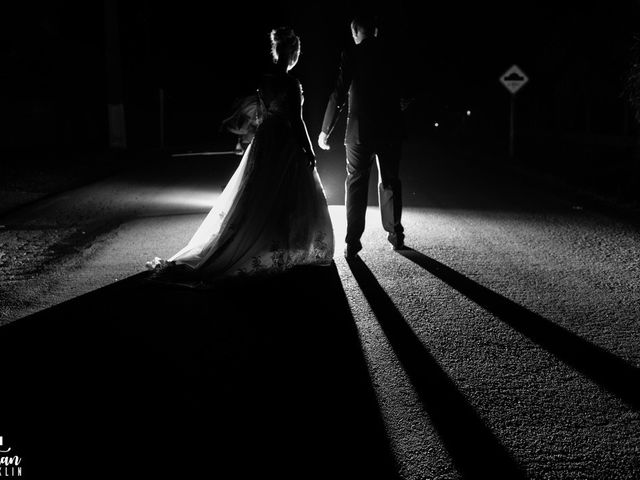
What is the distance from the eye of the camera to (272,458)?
120 inches

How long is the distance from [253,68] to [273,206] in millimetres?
43761

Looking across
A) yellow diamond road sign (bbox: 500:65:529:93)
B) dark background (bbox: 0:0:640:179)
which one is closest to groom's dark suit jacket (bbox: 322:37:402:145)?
dark background (bbox: 0:0:640:179)

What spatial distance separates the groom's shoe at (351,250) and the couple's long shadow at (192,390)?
1628 mm

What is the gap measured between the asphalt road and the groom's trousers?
0.32 metres

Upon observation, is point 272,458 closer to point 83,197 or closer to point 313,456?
point 313,456

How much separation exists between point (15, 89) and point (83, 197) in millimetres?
12833

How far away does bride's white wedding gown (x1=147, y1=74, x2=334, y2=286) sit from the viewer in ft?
20.9

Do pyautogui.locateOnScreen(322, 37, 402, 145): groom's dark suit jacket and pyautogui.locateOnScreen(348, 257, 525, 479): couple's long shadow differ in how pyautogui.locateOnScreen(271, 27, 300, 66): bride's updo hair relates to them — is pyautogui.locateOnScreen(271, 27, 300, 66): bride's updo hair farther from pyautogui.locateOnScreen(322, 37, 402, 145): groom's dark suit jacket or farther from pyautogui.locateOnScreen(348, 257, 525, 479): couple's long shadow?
pyautogui.locateOnScreen(348, 257, 525, 479): couple's long shadow

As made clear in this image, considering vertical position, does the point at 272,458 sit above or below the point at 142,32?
below

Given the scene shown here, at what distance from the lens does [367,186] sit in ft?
25.2

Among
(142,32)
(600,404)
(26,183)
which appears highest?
(142,32)

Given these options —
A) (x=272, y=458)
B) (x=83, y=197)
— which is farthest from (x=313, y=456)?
(x=83, y=197)

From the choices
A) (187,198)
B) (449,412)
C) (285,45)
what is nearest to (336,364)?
(449,412)

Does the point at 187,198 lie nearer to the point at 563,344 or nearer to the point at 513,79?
the point at 563,344
